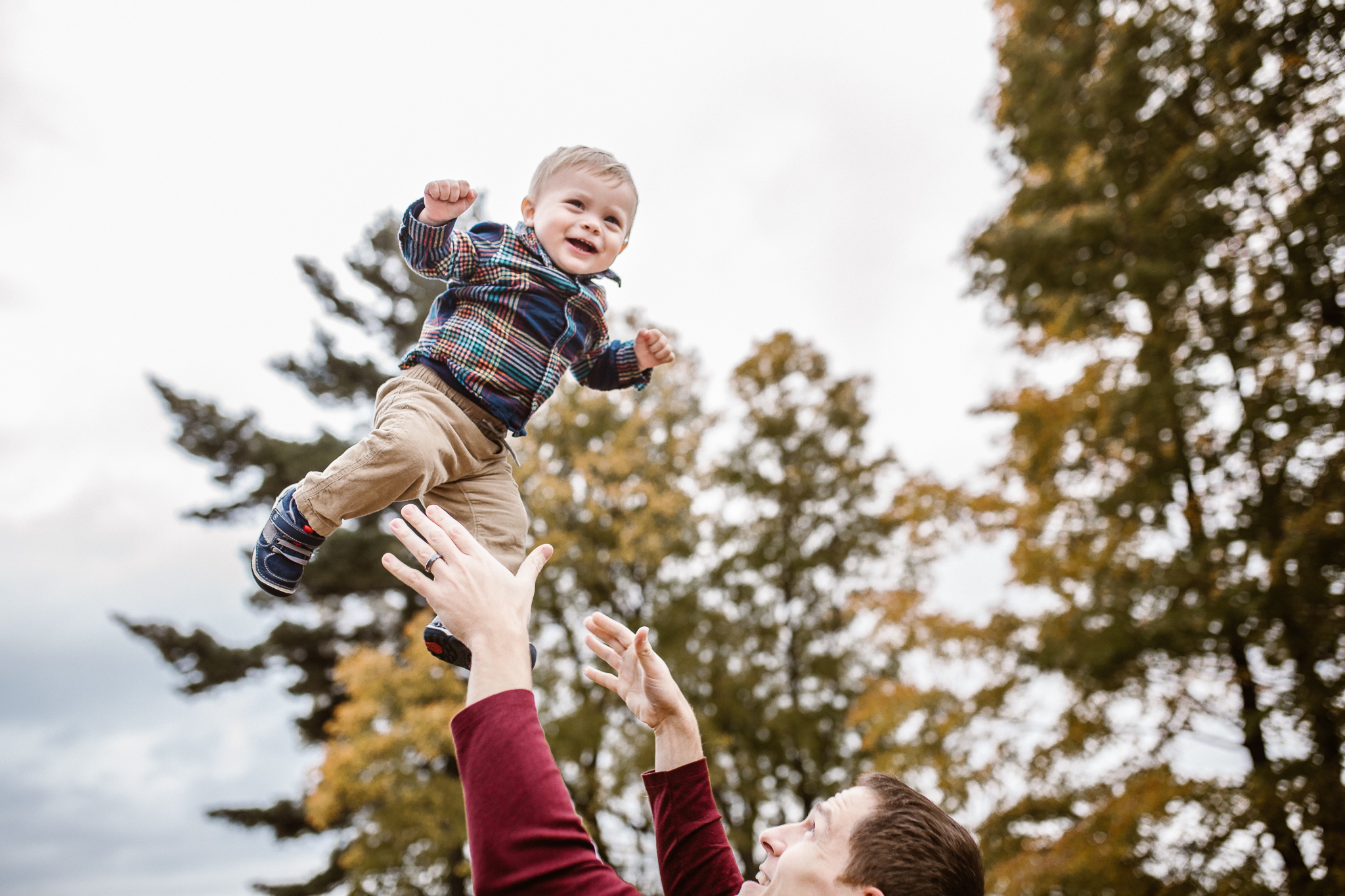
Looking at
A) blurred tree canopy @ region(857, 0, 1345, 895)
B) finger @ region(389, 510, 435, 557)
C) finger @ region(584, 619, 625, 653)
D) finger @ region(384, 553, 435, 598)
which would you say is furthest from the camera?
blurred tree canopy @ region(857, 0, 1345, 895)

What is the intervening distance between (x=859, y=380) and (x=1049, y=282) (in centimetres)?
578

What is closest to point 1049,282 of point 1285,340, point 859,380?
point 1285,340

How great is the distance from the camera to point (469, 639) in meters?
1.39

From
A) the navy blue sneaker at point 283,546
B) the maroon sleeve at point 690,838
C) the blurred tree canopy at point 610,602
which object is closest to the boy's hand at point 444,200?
the navy blue sneaker at point 283,546

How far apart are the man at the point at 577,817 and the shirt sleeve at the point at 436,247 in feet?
2.57

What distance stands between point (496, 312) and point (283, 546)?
749 mm

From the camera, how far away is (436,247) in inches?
80.5

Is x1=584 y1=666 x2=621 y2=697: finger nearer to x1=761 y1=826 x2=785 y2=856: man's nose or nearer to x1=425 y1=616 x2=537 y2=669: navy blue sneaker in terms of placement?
x1=425 y1=616 x2=537 y2=669: navy blue sneaker

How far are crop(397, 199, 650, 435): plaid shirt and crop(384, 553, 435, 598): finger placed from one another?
2.11 ft

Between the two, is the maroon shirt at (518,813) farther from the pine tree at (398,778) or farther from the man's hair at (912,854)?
the pine tree at (398,778)

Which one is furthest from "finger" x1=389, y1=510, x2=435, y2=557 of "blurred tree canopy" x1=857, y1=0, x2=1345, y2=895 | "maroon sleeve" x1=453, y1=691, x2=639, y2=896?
"blurred tree canopy" x1=857, y1=0, x2=1345, y2=895

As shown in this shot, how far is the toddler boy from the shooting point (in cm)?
200

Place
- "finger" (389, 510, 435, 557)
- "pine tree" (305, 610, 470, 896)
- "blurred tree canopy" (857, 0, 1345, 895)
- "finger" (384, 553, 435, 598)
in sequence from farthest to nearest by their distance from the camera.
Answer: "pine tree" (305, 610, 470, 896) < "blurred tree canopy" (857, 0, 1345, 895) < "finger" (389, 510, 435, 557) < "finger" (384, 553, 435, 598)

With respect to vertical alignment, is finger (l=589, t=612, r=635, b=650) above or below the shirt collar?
below
